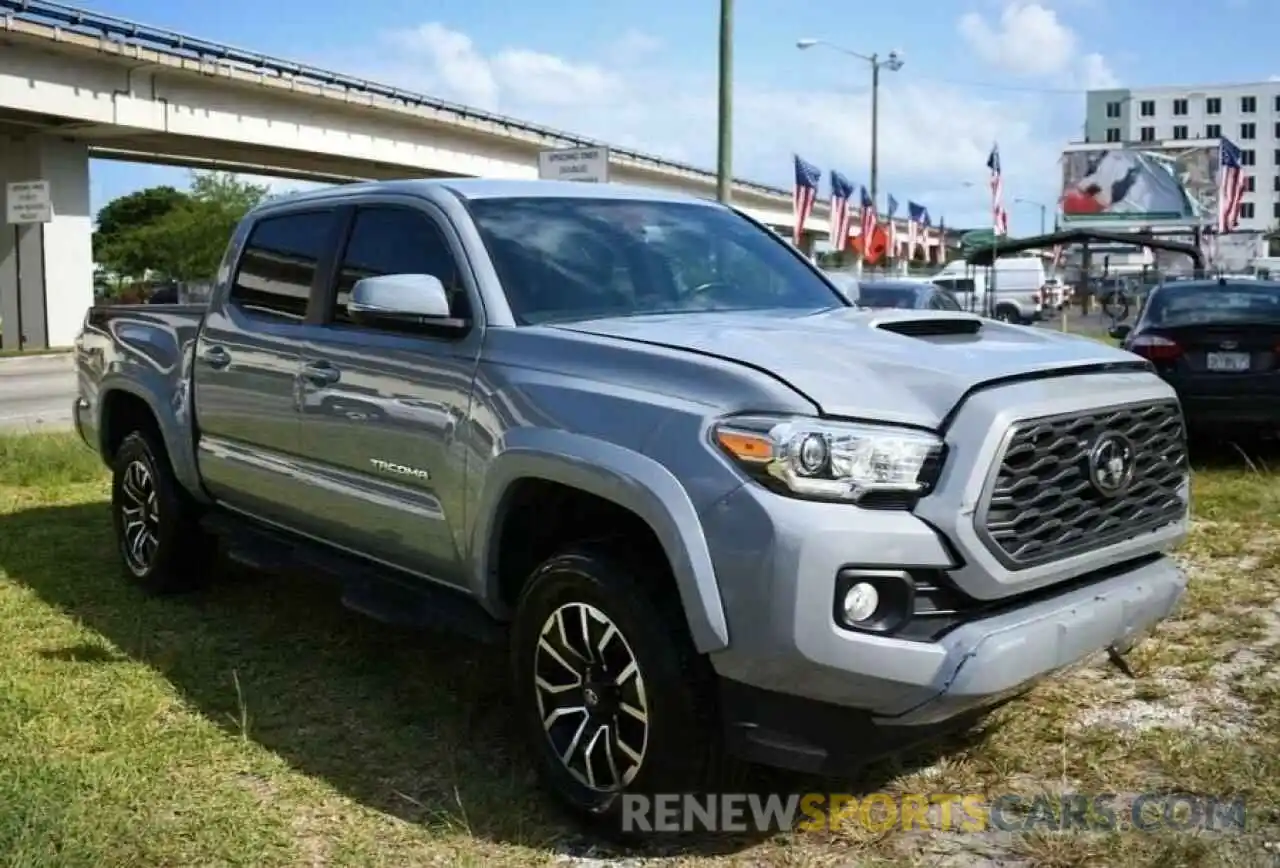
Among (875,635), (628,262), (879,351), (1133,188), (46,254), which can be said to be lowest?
(875,635)

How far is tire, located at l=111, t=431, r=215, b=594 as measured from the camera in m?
6.15

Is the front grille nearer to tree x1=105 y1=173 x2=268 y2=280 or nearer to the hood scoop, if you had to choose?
the hood scoop

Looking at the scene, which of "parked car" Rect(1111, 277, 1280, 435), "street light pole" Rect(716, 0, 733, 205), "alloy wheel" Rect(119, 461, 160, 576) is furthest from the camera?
"street light pole" Rect(716, 0, 733, 205)

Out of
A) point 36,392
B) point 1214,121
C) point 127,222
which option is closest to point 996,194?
point 36,392

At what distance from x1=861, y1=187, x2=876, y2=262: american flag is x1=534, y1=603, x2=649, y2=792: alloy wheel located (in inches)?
1511

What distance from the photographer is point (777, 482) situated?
323cm

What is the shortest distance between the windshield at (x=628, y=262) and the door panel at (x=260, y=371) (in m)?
1.06

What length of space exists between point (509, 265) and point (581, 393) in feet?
2.70

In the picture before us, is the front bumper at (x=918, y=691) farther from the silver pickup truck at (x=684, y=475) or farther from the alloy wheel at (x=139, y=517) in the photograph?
the alloy wheel at (x=139, y=517)

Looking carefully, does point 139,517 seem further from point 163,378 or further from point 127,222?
point 127,222

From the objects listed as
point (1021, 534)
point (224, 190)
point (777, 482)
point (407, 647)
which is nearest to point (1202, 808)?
point (1021, 534)

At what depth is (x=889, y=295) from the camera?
15.8 m

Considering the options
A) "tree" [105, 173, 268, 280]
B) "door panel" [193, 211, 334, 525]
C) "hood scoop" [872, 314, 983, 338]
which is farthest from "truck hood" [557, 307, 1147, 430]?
"tree" [105, 173, 268, 280]

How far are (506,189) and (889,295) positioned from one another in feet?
38.0
